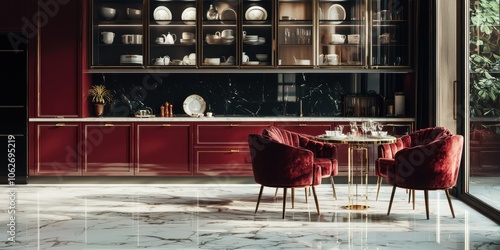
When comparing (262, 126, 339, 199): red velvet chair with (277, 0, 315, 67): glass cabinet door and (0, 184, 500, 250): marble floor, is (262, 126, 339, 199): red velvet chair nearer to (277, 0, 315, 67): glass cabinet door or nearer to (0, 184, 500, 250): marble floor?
(0, 184, 500, 250): marble floor

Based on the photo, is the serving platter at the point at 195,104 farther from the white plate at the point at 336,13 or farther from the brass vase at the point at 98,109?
the white plate at the point at 336,13

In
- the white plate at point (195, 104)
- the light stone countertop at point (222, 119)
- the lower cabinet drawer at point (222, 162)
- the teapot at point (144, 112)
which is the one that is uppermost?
the white plate at point (195, 104)

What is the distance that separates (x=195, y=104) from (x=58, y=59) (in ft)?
5.94

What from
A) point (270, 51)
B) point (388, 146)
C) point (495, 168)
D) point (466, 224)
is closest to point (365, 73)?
point (270, 51)

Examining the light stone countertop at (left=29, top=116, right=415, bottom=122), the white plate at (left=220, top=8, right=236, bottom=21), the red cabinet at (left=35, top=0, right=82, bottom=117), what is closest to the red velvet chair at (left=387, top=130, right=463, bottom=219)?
the light stone countertop at (left=29, top=116, right=415, bottom=122)

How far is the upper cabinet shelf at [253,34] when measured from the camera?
863cm

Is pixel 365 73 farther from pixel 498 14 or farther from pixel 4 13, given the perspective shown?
pixel 4 13

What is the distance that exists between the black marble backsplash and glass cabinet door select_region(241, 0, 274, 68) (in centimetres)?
46

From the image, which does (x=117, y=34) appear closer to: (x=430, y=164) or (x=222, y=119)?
(x=222, y=119)

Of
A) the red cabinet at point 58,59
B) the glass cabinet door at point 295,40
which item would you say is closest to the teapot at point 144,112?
the red cabinet at point 58,59

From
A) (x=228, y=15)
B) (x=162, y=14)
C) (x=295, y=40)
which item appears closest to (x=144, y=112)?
(x=162, y=14)

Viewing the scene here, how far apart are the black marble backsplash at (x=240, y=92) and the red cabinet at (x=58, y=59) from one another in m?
0.75

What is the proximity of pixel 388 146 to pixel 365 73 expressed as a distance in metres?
2.29

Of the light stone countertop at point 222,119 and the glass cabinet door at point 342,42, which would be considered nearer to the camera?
the light stone countertop at point 222,119
